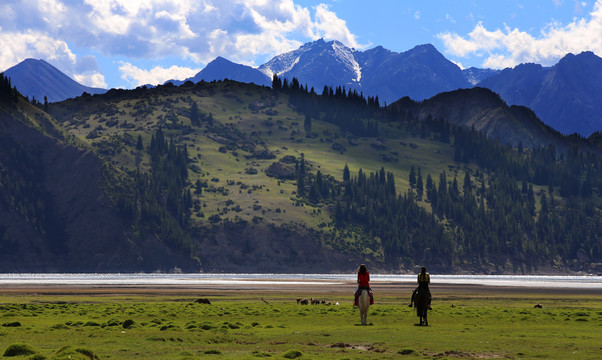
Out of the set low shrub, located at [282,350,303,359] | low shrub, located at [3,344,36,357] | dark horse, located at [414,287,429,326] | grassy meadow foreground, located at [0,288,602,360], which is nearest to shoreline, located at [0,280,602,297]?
grassy meadow foreground, located at [0,288,602,360]

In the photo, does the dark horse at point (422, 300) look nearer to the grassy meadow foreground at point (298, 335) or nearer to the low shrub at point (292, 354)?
the grassy meadow foreground at point (298, 335)

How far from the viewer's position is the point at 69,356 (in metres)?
31.0

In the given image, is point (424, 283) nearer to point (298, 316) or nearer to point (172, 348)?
point (298, 316)

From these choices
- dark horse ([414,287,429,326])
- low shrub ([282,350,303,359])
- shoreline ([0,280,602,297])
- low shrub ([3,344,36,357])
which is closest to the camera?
low shrub ([3,344,36,357])

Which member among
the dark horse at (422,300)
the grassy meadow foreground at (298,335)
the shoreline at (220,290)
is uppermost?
the dark horse at (422,300)

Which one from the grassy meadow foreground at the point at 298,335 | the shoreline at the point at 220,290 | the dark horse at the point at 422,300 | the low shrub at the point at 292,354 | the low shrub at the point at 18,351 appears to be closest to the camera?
the low shrub at the point at 18,351

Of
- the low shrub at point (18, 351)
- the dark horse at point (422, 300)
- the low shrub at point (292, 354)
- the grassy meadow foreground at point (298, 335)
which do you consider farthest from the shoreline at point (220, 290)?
the low shrub at point (292, 354)

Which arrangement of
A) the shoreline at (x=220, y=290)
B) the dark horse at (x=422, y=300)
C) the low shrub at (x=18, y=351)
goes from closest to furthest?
the low shrub at (x=18, y=351), the dark horse at (x=422, y=300), the shoreline at (x=220, y=290)

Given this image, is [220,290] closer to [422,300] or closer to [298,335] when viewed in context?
[422,300]

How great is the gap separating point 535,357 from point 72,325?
30.1 m

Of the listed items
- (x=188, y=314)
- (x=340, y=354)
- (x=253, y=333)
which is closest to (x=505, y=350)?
(x=340, y=354)

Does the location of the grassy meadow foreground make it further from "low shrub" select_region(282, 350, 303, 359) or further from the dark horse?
the dark horse

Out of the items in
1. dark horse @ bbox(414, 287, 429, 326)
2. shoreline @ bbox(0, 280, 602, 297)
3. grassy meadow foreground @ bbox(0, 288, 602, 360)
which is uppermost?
dark horse @ bbox(414, 287, 429, 326)

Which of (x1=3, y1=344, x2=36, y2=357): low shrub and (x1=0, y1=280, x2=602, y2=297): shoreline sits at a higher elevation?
(x1=3, y1=344, x2=36, y2=357): low shrub
